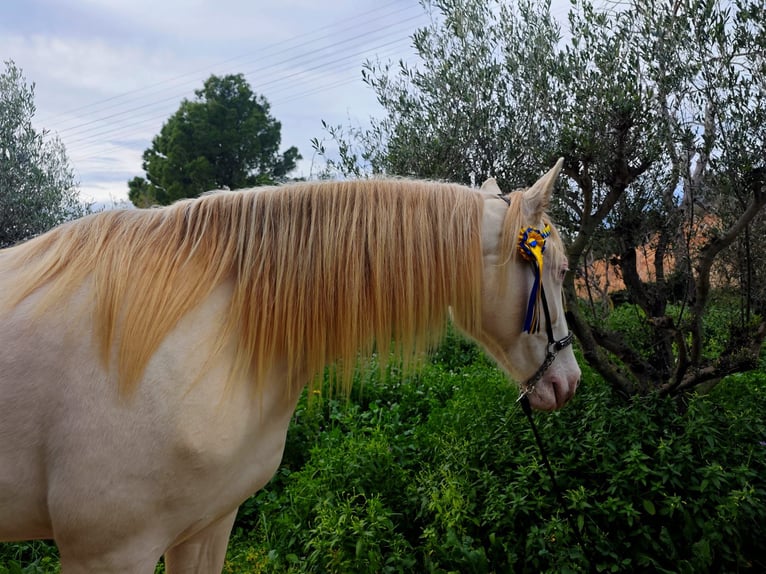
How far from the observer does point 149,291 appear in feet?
5.29

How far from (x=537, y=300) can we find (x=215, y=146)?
28.9 m

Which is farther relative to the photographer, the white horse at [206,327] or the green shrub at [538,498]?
the green shrub at [538,498]

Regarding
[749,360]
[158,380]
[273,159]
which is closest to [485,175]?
[749,360]

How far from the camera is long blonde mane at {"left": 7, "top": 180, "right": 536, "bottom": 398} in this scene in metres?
1.64

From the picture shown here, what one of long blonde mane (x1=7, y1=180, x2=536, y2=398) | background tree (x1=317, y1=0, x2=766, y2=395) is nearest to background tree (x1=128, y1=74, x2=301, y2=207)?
background tree (x1=317, y1=0, x2=766, y2=395)

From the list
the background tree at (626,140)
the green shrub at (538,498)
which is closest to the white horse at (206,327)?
the green shrub at (538,498)

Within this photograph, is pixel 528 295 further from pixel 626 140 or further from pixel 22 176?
pixel 22 176

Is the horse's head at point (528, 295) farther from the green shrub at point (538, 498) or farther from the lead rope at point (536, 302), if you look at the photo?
the green shrub at point (538, 498)

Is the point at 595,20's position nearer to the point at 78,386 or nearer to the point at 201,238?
the point at 201,238

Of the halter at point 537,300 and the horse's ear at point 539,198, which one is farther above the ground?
the horse's ear at point 539,198

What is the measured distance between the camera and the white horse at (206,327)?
151 centimetres

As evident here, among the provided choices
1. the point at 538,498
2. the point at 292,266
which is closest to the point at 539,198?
the point at 292,266

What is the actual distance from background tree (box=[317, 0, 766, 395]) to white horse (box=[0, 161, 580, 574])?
5.57ft

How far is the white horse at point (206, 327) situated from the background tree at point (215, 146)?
2619 centimetres
